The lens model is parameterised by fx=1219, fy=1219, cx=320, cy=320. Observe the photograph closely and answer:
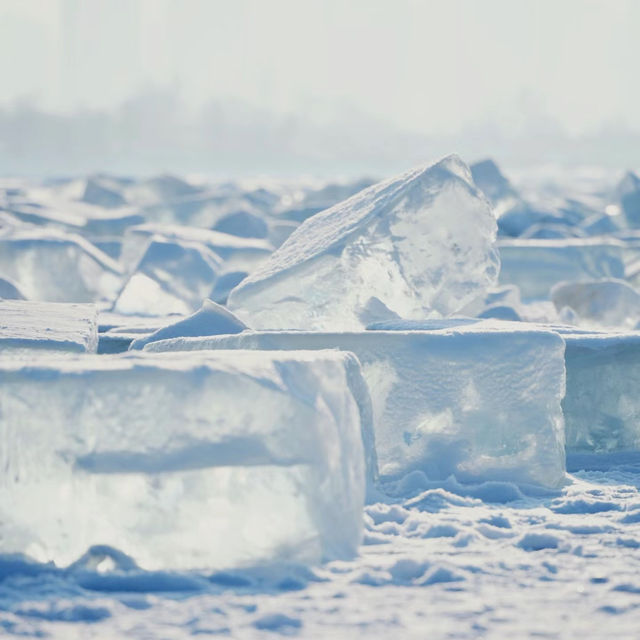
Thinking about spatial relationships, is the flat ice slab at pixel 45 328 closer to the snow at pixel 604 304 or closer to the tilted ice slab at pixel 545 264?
the snow at pixel 604 304

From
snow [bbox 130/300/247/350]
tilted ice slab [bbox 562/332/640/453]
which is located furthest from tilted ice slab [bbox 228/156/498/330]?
tilted ice slab [bbox 562/332/640/453]

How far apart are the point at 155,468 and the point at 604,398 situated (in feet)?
4.63

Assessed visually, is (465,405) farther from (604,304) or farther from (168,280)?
(168,280)

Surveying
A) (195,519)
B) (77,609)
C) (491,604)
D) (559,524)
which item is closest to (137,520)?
(195,519)

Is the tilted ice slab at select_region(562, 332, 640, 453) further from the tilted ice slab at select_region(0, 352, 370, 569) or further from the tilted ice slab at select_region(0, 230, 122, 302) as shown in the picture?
the tilted ice slab at select_region(0, 230, 122, 302)

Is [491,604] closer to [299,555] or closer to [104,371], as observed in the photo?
[299,555]

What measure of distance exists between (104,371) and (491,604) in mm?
704

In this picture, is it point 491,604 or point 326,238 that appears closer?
point 491,604

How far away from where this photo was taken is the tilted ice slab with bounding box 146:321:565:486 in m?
2.61

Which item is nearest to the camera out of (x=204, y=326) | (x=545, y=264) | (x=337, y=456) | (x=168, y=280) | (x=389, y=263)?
(x=337, y=456)

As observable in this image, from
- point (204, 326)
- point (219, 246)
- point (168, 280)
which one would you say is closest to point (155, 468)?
point (204, 326)

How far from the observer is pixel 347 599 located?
1.80 metres

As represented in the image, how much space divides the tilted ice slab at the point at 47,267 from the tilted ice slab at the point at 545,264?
6.78 feet

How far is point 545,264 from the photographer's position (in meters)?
6.32
